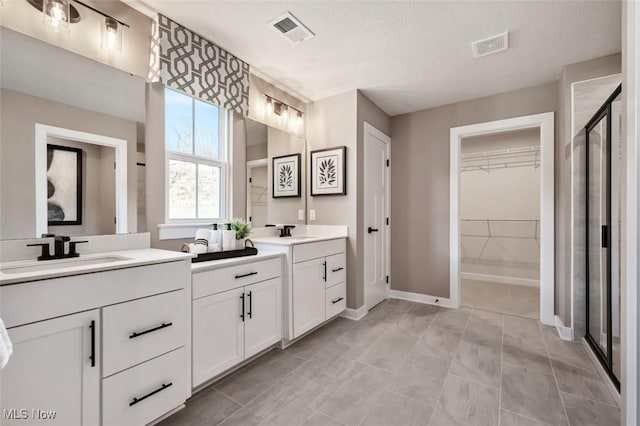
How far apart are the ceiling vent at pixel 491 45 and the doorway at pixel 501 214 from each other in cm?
257

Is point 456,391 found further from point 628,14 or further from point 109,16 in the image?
point 109,16

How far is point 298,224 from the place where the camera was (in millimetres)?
3209

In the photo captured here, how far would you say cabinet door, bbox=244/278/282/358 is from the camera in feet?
6.38

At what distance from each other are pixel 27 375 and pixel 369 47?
2.77 metres

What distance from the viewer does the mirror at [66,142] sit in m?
1.35

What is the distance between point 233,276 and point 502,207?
4597 mm

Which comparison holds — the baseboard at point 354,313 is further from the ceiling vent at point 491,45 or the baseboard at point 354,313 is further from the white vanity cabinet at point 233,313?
the ceiling vent at point 491,45

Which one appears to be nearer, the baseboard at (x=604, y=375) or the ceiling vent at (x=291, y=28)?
the baseboard at (x=604, y=375)

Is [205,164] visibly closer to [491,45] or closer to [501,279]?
[491,45]

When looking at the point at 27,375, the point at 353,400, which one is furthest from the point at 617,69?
the point at 27,375

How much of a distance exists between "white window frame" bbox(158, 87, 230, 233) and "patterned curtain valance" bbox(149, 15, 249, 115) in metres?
0.10

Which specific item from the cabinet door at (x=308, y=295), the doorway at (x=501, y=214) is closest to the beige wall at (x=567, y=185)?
the doorway at (x=501, y=214)

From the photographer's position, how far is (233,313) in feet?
6.01

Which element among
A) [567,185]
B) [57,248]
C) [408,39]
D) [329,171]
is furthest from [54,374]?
[567,185]
